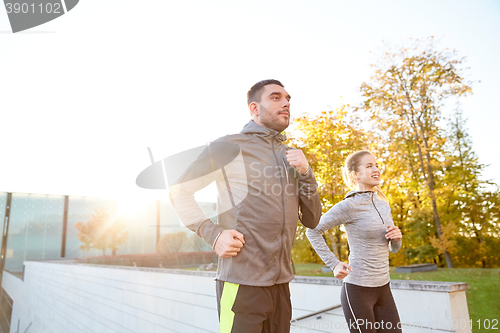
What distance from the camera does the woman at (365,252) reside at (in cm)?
196

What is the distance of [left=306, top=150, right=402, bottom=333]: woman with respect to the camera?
1962 mm

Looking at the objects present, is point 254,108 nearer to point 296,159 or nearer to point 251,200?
point 296,159

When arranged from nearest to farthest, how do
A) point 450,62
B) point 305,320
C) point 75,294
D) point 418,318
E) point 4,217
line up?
point 418,318 → point 305,320 → point 75,294 → point 450,62 → point 4,217

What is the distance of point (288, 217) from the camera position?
60.7 inches

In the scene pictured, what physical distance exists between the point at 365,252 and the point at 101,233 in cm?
2216

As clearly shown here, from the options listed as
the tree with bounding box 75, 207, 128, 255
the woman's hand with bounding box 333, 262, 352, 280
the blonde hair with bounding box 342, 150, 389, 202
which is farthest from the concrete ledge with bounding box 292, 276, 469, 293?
the tree with bounding box 75, 207, 128, 255

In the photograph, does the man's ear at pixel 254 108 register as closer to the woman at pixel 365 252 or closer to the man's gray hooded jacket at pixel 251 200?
the man's gray hooded jacket at pixel 251 200

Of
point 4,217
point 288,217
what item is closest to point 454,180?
point 288,217

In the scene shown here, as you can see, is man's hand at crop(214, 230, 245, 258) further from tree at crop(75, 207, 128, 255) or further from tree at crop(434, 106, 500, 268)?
tree at crop(75, 207, 128, 255)

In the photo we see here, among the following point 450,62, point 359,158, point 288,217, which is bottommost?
point 288,217

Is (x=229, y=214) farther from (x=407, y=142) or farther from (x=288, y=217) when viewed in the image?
(x=407, y=142)

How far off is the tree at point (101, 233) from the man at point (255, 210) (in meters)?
21.8

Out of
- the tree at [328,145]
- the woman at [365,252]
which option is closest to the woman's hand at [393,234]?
the woman at [365,252]

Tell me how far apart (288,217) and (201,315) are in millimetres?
4706
